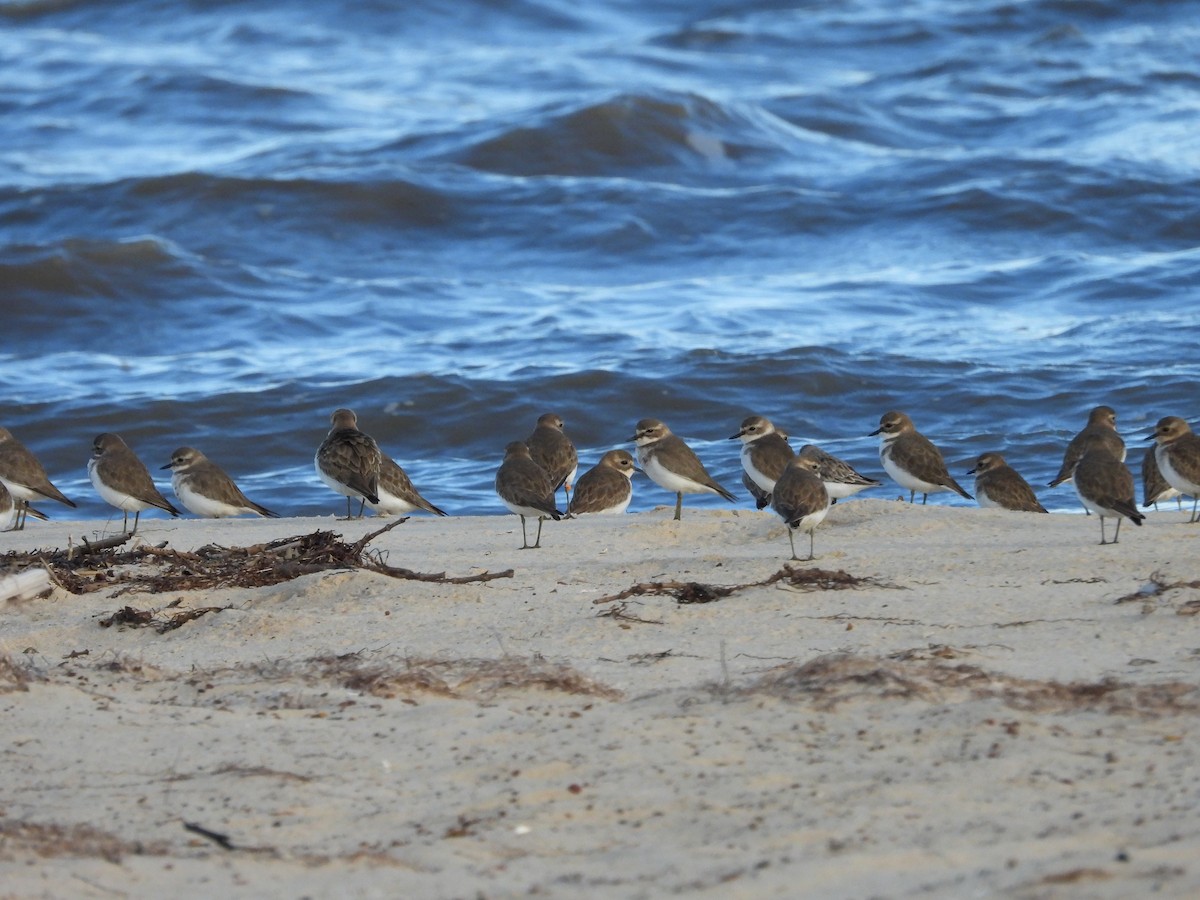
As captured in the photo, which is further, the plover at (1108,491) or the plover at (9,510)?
the plover at (9,510)

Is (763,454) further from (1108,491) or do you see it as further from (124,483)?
(124,483)

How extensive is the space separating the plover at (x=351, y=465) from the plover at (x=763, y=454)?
2.43 m

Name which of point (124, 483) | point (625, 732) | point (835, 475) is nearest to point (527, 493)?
point (835, 475)

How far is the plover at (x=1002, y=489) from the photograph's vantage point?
10844mm

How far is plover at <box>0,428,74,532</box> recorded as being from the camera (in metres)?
10.9

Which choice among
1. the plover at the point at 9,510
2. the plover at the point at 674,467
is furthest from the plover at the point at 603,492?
the plover at the point at 9,510

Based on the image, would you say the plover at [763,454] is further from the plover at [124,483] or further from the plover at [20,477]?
the plover at [20,477]

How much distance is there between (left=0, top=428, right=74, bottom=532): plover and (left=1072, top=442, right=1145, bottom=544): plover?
6.53 meters

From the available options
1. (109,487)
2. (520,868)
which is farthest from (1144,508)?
(520,868)

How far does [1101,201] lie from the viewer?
2158 centimetres

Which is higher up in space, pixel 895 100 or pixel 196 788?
pixel 895 100

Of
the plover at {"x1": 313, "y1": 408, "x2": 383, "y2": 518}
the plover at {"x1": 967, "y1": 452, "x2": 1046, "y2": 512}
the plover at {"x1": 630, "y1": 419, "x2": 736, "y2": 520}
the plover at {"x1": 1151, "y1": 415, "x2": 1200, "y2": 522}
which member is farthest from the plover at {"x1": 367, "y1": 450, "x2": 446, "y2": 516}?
the plover at {"x1": 1151, "y1": 415, "x2": 1200, "y2": 522}

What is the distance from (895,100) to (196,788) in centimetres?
2496

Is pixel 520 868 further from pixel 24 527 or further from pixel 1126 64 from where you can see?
pixel 1126 64
